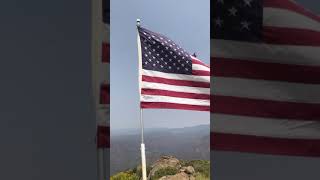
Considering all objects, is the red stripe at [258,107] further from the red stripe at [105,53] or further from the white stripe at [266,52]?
the red stripe at [105,53]

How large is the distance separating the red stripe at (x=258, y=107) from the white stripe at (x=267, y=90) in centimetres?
4

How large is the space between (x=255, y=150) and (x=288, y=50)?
2.69 feet

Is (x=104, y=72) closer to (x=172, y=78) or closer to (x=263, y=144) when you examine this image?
(x=263, y=144)

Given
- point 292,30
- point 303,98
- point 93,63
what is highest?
point 292,30

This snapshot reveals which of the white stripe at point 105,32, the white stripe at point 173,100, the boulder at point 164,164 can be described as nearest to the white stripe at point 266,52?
the white stripe at point 105,32

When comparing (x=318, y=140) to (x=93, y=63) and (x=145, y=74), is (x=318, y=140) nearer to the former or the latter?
(x=93, y=63)

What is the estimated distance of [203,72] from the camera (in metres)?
8.95

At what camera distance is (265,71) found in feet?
13.8

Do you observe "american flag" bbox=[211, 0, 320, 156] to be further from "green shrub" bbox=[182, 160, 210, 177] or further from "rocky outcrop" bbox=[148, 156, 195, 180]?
"green shrub" bbox=[182, 160, 210, 177]

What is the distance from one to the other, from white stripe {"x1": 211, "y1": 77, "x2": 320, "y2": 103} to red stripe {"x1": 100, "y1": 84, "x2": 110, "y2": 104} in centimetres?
82

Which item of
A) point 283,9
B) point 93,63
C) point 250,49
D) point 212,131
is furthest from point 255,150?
point 93,63

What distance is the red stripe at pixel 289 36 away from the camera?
4.12 metres

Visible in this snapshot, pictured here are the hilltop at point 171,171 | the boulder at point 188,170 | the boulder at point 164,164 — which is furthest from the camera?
the boulder at point 164,164

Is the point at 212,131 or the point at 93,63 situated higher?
the point at 93,63
